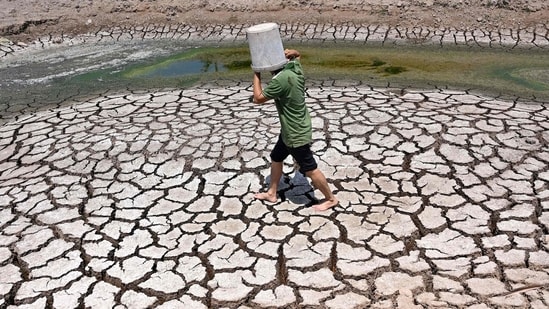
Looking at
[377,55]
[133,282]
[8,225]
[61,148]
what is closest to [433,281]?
[133,282]

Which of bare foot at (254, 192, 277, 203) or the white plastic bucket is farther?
bare foot at (254, 192, 277, 203)

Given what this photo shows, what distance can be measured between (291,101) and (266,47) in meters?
0.41

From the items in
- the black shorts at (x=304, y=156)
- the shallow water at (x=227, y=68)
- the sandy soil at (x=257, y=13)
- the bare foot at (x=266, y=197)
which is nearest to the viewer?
the black shorts at (x=304, y=156)

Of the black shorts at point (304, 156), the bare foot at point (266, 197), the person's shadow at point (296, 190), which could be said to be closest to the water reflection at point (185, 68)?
the person's shadow at point (296, 190)

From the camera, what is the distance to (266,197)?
448 centimetres

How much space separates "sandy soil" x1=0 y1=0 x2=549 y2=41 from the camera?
10.7m

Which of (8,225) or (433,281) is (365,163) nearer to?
(433,281)

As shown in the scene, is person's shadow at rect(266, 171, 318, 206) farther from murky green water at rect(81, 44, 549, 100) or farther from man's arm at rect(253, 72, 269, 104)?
murky green water at rect(81, 44, 549, 100)

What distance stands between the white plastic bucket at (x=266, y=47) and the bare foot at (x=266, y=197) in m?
1.13

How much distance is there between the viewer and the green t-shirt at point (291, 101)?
12.4 feet

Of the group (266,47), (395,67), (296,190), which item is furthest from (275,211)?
(395,67)

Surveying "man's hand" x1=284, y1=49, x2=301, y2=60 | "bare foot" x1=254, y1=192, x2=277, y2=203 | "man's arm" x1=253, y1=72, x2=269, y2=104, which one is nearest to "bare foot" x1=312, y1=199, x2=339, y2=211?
"bare foot" x1=254, y1=192, x2=277, y2=203

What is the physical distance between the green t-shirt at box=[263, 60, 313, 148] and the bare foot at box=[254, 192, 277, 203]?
2.12 ft

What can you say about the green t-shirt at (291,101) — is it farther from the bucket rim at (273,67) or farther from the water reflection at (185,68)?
the water reflection at (185,68)
